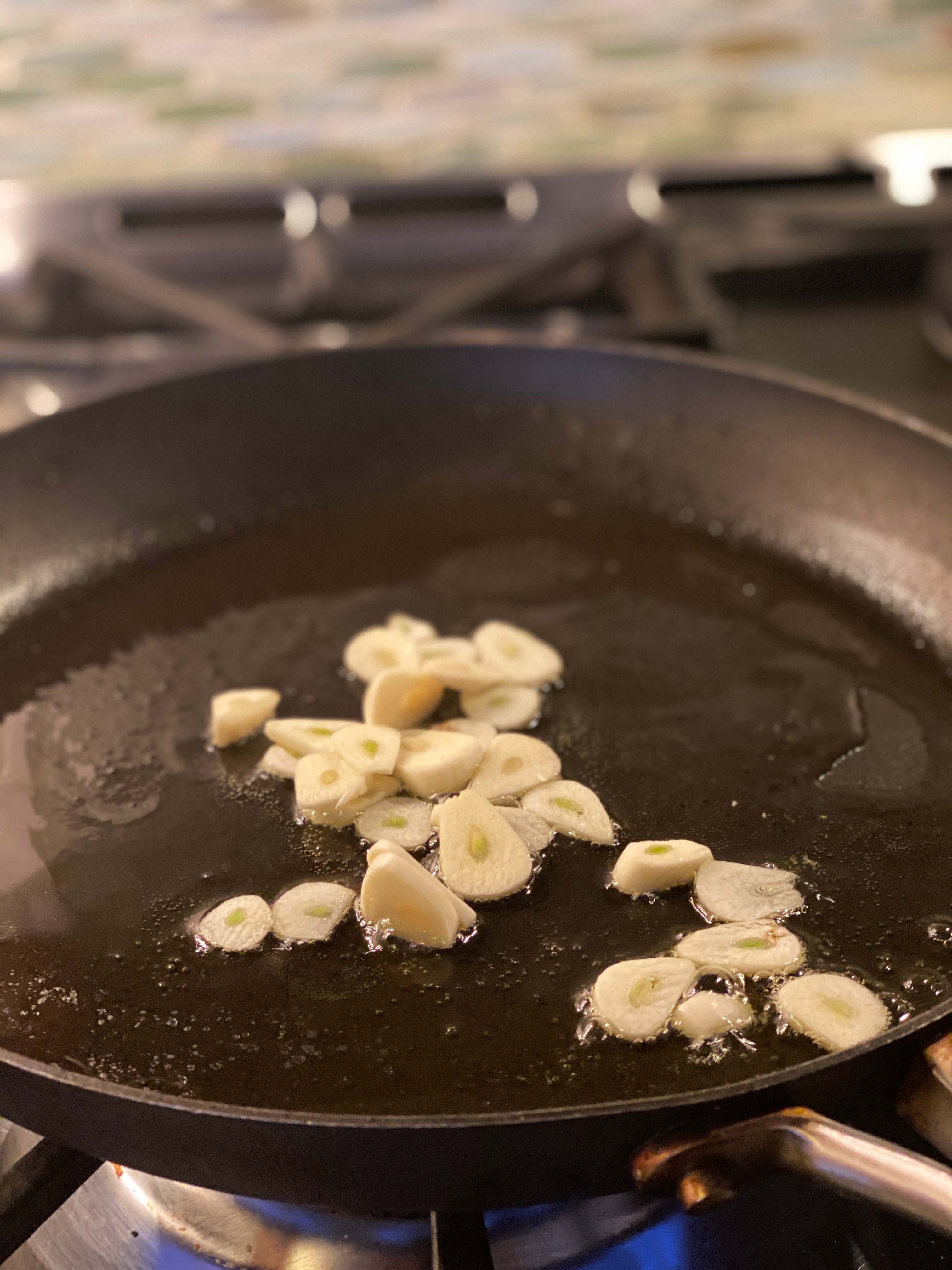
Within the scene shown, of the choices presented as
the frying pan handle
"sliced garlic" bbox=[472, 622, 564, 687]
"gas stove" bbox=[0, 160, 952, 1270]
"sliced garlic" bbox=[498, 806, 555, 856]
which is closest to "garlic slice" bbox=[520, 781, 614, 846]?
"sliced garlic" bbox=[498, 806, 555, 856]

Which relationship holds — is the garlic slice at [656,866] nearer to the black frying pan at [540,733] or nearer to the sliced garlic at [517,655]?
the black frying pan at [540,733]

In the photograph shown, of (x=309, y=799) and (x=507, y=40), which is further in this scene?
(x=507, y=40)

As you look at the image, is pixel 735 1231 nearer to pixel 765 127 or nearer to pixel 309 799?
pixel 309 799

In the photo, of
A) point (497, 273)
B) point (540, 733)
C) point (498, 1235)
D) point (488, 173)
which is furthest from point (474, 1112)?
point (488, 173)

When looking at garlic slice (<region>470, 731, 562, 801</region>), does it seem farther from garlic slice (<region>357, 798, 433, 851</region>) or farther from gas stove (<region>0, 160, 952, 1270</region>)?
gas stove (<region>0, 160, 952, 1270</region>)

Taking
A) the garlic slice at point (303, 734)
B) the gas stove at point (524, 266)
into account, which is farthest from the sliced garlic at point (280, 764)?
the gas stove at point (524, 266)

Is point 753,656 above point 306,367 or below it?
below

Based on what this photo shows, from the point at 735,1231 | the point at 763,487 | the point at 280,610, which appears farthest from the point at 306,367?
the point at 735,1231
